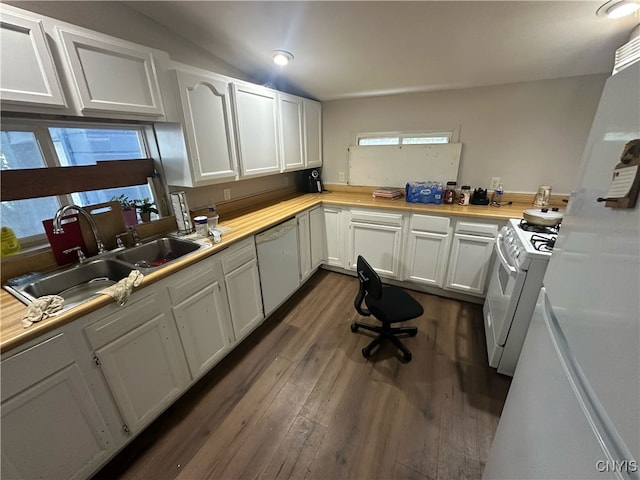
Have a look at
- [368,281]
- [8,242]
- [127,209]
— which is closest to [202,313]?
[127,209]

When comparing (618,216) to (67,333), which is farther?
(67,333)

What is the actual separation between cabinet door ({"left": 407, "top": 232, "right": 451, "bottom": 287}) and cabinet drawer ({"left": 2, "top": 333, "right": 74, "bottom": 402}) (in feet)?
8.38

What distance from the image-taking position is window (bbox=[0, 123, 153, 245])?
1.26 meters

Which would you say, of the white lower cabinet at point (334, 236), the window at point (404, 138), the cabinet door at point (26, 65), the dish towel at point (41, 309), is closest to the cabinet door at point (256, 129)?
the white lower cabinet at point (334, 236)

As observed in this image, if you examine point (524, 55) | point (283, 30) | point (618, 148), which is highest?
point (283, 30)

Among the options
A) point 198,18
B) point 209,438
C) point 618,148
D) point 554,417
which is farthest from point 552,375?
point 198,18

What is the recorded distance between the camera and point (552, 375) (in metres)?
0.67

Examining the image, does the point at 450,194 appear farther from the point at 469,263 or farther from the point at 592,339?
the point at 592,339

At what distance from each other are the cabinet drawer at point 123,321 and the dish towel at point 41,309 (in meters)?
0.14

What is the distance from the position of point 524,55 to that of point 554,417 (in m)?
2.30

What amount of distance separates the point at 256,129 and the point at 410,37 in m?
1.33

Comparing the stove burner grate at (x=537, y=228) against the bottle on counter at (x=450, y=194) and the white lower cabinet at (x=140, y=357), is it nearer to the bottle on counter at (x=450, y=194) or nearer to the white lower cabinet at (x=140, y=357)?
the bottle on counter at (x=450, y=194)

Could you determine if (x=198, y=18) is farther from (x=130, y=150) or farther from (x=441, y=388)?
(x=441, y=388)

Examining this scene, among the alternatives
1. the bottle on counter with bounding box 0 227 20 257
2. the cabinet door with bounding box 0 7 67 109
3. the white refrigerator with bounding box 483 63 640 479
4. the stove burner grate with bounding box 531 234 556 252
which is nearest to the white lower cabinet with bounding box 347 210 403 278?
the stove burner grate with bounding box 531 234 556 252
